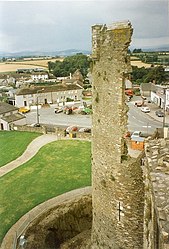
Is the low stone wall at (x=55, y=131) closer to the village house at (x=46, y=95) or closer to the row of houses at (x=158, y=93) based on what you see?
the row of houses at (x=158, y=93)

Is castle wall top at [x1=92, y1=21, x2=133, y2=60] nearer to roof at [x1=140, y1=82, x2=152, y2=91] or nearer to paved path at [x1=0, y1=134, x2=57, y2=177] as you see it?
paved path at [x1=0, y1=134, x2=57, y2=177]

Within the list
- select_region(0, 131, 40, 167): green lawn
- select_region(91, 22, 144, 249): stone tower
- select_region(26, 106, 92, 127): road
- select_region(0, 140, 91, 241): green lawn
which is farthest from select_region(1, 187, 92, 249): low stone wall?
select_region(26, 106, 92, 127): road

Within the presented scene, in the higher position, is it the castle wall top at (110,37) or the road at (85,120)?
the castle wall top at (110,37)

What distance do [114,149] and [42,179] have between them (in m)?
7.96

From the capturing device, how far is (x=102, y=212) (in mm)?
7309

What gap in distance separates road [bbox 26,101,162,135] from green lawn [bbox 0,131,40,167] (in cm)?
438

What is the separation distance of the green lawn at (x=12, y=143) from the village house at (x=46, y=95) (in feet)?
45.2

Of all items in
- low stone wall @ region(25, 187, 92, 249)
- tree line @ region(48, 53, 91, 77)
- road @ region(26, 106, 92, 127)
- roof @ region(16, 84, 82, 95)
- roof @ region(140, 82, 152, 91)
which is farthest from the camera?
tree line @ region(48, 53, 91, 77)

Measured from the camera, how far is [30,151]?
63.2 feet

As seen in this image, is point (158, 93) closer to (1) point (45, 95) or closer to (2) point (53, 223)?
(1) point (45, 95)

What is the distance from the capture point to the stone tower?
6.32 meters

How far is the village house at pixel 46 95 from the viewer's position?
38656mm

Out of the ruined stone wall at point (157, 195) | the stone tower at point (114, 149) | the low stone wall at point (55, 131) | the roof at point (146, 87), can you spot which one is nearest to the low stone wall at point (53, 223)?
the stone tower at point (114, 149)

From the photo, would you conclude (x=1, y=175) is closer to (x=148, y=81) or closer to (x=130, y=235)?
(x=130, y=235)
